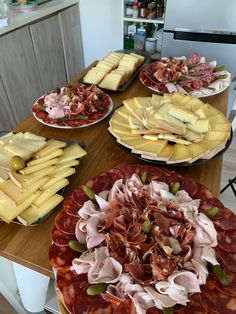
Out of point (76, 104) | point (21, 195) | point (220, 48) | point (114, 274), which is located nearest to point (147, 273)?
point (114, 274)

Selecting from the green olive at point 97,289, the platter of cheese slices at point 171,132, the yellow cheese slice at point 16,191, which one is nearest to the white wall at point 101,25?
the platter of cheese slices at point 171,132

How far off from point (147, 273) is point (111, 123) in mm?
534

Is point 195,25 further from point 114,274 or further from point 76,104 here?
point 114,274

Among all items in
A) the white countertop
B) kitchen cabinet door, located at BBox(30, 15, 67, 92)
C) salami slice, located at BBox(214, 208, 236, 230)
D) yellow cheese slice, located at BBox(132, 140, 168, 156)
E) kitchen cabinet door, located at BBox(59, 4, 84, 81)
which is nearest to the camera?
salami slice, located at BBox(214, 208, 236, 230)

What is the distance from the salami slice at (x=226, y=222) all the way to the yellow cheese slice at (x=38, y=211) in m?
0.39

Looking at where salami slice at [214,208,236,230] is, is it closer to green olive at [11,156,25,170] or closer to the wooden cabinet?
green olive at [11,156,25,170]

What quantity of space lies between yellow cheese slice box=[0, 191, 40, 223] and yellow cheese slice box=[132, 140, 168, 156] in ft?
1.09

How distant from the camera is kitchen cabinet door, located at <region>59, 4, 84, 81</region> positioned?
2515 mm

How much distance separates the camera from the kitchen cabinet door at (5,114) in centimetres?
Answer: 200

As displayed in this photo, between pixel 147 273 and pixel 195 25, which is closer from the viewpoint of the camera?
pixel 147 273

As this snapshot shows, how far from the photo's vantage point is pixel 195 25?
2.04 metres

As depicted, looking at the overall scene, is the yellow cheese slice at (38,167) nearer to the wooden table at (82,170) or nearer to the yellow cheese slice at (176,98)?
the wooden table at (82,170)

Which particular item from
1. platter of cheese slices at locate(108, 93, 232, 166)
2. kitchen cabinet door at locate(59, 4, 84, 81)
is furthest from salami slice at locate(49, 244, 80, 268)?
kitchen cabinet door at locate(59, 4, 84, 81)

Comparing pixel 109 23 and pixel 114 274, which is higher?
pixel 114 274
